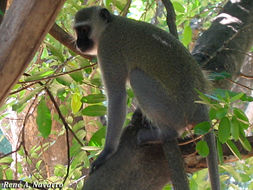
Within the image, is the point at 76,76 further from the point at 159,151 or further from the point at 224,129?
the point at 224,129

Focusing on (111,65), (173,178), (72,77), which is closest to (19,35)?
(72,77)

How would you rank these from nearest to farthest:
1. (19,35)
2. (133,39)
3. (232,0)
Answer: (19,35) → (133,39) → (232,0)

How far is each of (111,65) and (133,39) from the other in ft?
1.04

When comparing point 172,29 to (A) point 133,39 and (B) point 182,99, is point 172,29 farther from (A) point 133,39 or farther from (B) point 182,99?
(B) point 182,99

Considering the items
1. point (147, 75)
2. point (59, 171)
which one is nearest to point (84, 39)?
point (147, 75)

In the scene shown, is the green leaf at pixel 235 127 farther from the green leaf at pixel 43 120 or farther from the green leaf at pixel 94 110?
the green leaf at pixel 43 120

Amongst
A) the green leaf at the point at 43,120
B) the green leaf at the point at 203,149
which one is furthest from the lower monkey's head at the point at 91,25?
the green leaf at the point at 203,149

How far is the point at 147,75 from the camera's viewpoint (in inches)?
117

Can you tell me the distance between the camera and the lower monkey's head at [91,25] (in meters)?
3.37

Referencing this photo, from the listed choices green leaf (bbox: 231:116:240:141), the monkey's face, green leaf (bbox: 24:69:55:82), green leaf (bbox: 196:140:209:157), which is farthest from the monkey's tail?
the monkey's face

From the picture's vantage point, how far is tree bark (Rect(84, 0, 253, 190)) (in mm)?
2154

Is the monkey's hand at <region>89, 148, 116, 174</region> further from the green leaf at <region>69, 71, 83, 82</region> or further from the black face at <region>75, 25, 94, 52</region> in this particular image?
the black face at <region>75, 25, 94, 52</region>

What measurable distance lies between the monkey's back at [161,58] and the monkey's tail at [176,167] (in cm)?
62

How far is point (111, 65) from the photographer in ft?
10.4
